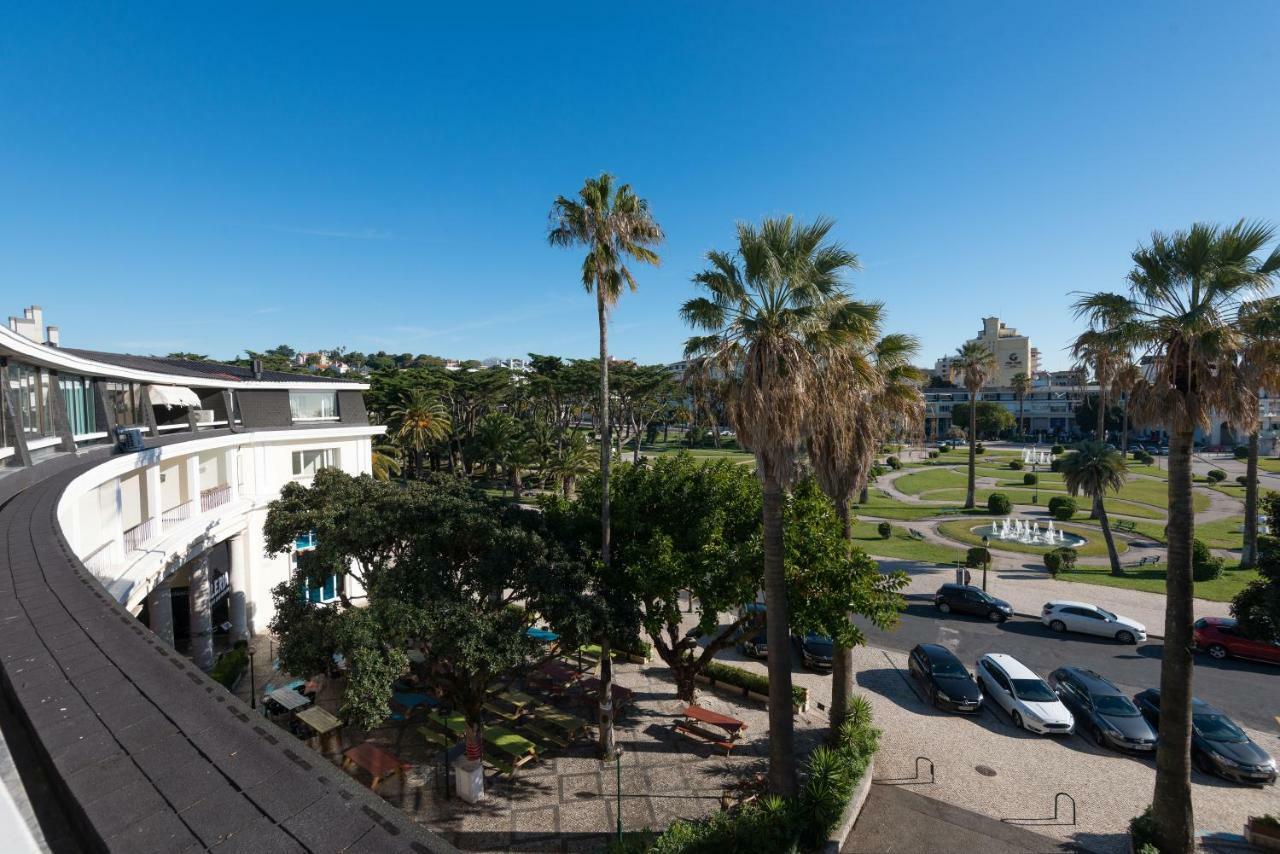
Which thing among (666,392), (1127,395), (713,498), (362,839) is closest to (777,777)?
(713,498)

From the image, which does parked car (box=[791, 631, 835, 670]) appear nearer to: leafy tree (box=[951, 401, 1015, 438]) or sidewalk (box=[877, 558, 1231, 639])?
sidewalk (box=[877, 558, 1231, 639])

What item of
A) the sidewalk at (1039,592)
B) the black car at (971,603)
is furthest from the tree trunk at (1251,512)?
the black car at (971,603)

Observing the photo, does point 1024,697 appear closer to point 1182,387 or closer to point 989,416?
point 1182,387

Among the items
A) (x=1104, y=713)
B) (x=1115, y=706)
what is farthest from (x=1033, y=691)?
(x=1115, y=706)

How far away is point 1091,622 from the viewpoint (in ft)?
77.5

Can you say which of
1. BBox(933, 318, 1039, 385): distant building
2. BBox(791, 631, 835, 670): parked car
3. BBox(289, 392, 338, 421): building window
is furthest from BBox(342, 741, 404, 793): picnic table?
BBox(933, 318, 1039, 385): distant building

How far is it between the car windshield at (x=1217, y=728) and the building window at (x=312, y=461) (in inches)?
1196

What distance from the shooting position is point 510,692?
61.2 ft

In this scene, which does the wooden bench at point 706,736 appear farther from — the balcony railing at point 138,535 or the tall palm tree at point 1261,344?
the balcony railing at point 138,535

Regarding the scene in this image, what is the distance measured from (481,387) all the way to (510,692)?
156 feet

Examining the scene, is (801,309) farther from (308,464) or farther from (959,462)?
(959,462)

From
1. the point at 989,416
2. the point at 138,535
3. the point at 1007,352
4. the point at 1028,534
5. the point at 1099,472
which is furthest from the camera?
the point at 1007,352

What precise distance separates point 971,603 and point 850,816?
16617 millimetres

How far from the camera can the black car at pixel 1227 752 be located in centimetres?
1427
